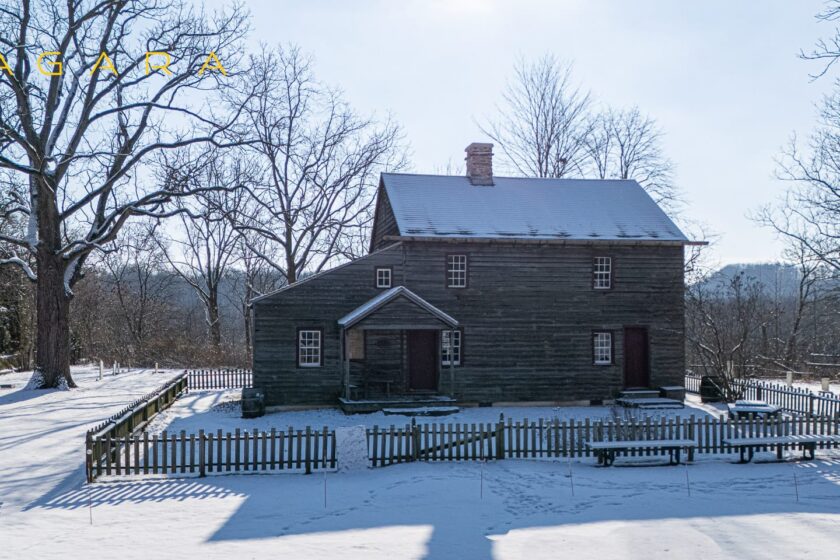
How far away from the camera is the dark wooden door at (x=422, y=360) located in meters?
24.6

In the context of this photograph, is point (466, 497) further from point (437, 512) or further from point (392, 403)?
point (392, 403)

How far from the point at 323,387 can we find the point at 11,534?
45.1 feet

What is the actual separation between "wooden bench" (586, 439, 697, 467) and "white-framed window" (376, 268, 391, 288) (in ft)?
34.3

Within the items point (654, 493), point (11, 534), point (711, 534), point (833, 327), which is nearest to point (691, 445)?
point (654, 493)

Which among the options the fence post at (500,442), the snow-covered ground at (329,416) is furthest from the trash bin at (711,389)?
the fence post at (500,442)

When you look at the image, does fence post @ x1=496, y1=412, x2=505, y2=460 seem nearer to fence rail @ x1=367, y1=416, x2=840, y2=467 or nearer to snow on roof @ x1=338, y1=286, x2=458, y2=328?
fence rail @ x1=367, y1=416, x2=840, y2=467

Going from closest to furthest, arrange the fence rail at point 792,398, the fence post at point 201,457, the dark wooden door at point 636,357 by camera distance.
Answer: the fence post at point 201,457 → the fence rail at point 792,398 → the dark wooden door at point 636,357

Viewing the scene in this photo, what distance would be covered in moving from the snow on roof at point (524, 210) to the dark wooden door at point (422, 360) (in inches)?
140

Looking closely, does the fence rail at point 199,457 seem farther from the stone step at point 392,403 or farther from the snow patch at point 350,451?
the stone step at point 392,403

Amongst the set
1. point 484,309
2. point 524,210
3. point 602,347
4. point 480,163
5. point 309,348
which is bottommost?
point 602,347

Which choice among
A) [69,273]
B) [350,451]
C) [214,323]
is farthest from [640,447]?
[214,323]

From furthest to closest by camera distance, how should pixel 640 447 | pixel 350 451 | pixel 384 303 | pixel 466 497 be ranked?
pixel 384 303
pixel 640 447
pixel 350 451
pixel 466 497

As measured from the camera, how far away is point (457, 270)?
24859 mm

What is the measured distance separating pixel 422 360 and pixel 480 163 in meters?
8.71
